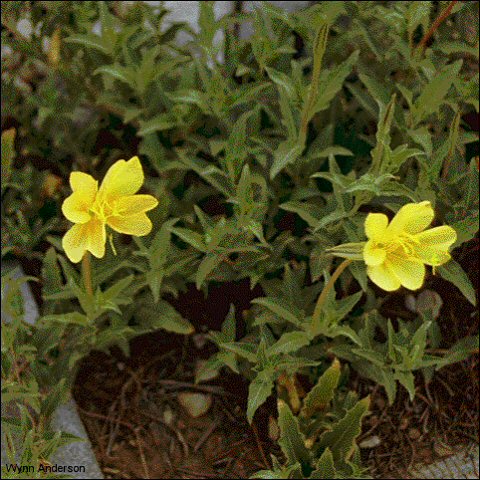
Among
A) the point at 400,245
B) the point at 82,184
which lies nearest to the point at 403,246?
the point at 400,245

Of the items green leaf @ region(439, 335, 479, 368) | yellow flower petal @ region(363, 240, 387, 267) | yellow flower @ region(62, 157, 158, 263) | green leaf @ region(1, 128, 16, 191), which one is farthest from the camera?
green leaf @ region(1, 128, 16, 191)

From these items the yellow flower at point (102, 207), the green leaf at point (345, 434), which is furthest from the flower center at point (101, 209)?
the green leaf at point (345, 434)

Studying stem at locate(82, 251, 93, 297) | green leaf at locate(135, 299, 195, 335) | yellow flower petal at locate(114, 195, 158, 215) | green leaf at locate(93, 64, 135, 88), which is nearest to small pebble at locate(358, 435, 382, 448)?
green leaf at locate(135, 299, 195, 335)

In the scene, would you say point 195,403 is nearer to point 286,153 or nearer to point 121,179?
point 286,153

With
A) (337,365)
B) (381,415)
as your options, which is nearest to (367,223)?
(337,365)

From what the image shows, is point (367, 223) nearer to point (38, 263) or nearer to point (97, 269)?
point (97, 269)

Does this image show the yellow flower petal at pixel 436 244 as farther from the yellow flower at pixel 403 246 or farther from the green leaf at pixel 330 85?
the green leaf at pixel 330 85

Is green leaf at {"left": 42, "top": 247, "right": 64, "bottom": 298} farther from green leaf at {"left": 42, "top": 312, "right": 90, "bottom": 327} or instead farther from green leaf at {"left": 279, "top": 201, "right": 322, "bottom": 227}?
green leaf at {"left": 279, "top": 201, "right": 322, "bottom": 227}
